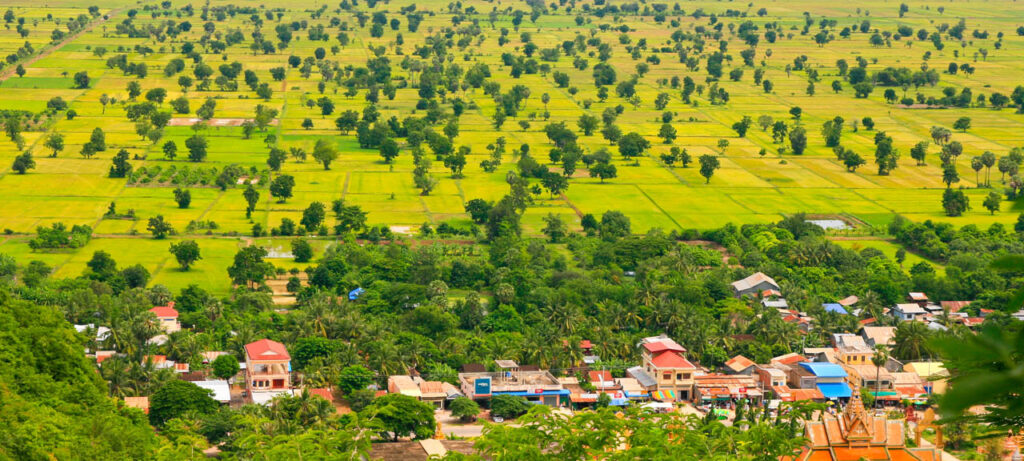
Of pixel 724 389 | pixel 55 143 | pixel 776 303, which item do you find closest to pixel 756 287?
pixel 776 303

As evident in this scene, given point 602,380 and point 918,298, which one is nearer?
point 602,380

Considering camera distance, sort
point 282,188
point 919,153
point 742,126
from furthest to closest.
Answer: point 742,126
point 919,153
point 282,188

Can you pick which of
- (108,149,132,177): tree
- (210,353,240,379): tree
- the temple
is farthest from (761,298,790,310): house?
(108,149,132,177): tree

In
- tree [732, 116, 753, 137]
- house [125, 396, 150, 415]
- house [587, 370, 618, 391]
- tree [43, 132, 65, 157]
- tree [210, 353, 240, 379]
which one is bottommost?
tree [732, 116, 753, 137]

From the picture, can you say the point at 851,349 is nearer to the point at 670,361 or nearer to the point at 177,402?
the point at 670,361

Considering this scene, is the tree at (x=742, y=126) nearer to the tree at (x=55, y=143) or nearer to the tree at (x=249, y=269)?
the tree at (x=55, y=143)

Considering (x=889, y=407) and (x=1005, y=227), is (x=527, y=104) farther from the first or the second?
(x=889, y=407)

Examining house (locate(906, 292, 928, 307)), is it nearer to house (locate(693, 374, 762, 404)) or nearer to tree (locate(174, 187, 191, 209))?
house (locate(693, 374, 762, 404))
